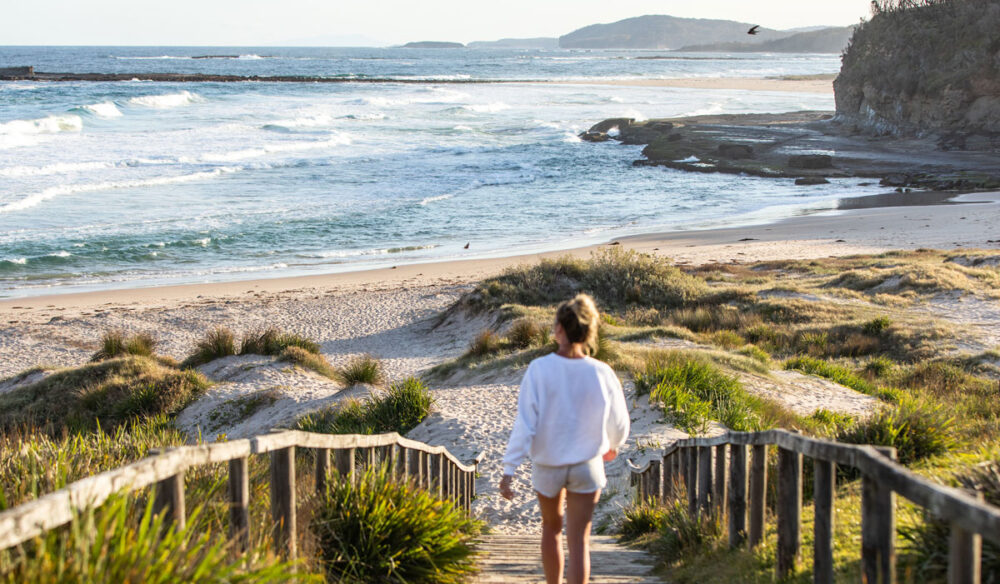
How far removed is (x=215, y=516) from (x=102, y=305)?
59.8 ft

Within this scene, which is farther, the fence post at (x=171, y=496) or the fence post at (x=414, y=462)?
the fence post at (x=414, y=462)

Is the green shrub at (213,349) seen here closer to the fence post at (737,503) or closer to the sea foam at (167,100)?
the fence post at (737,503)

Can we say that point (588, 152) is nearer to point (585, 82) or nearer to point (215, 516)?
point (215, 516)

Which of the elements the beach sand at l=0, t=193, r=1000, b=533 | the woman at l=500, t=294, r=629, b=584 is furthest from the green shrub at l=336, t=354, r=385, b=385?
the woman at l=500, t=294, r=629, b=584

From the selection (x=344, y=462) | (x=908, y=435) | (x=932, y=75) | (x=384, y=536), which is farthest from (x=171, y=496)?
(x=932, y=75)

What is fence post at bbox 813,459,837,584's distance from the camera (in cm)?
379

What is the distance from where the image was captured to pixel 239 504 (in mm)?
3713

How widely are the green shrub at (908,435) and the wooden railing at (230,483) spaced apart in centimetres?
321

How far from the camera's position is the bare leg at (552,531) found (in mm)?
4461

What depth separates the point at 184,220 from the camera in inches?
1219

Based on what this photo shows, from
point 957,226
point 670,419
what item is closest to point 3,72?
point 957,226

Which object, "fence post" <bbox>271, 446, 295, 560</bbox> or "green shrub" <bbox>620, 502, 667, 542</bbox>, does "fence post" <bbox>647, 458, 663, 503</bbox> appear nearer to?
"green shrub" <bbox>620, 502, 667, 542</bbox>

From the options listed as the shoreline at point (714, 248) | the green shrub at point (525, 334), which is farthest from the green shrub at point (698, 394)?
the shoreline at point (714, 248)

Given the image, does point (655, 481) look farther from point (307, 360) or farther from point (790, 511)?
point (307, 360)
